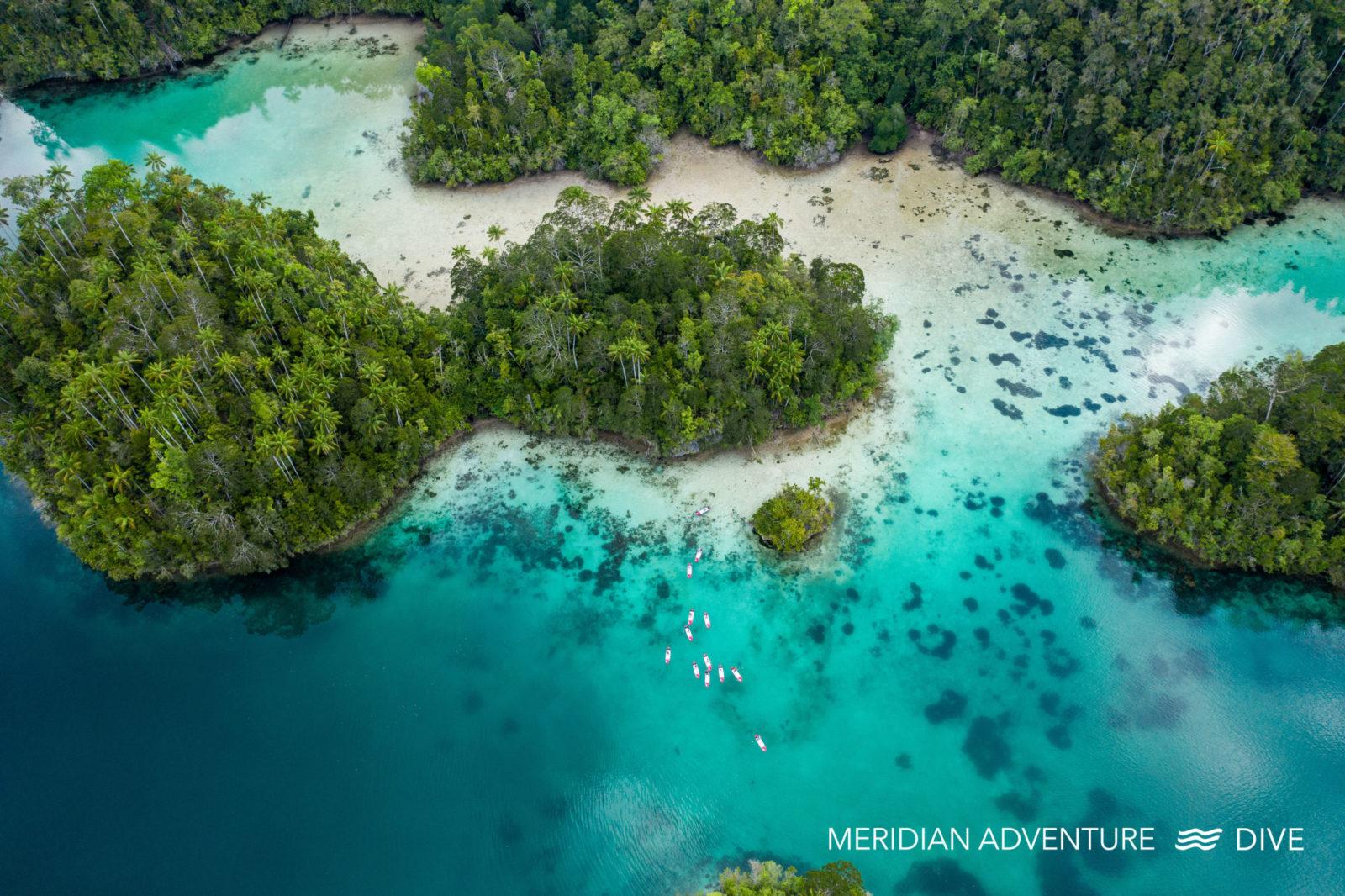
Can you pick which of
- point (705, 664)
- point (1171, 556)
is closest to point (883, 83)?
point (1171, 556)

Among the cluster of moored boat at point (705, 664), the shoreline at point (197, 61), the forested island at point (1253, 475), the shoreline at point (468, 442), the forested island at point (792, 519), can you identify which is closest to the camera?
the cluster of moored boat at point (705, 664)

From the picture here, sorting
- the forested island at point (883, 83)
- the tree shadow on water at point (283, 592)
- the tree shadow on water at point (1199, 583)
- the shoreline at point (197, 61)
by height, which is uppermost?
the shoreline at point (197, 61)

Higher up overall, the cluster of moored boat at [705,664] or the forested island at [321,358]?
the forested island at [321,358]

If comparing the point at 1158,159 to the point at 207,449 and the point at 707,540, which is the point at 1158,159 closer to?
the point at 707,540

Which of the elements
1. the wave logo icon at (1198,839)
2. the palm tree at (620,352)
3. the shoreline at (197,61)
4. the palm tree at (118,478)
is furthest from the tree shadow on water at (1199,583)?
the shoreline at (197,61)

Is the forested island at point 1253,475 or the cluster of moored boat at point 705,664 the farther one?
the forested island at point 1253,475

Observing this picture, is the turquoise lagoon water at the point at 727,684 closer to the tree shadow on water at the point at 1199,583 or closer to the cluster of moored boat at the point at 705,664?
the tree shadow on water at the point at 1199,583

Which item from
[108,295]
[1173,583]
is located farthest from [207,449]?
[1173,583]

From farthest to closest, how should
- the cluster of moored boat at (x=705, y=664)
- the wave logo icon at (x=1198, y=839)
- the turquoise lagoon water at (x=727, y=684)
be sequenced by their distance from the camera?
the cluster of moored boat at (x=705, y=664)
the turquoise lagoon water at (x=727, y=684)
the wave logo icon at (x=1198, y=839)

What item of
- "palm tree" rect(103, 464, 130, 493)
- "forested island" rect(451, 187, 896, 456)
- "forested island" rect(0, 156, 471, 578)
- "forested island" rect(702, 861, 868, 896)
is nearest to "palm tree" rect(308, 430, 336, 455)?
"forested island" rect(0, 156, 471, 578)
